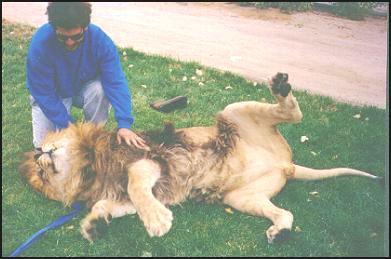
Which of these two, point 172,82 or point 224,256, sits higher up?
point 172,82

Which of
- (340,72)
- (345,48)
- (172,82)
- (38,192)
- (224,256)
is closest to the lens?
(224,256)

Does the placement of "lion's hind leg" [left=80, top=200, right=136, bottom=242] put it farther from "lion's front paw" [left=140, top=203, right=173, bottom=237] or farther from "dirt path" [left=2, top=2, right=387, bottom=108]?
"dirt path" [left=2, top=2, right=387, bottom=108]

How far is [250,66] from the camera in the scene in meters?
7.59

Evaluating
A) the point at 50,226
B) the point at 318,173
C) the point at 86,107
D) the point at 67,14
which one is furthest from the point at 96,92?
the point at 318,173

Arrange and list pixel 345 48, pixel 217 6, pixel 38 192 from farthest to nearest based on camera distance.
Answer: pixel 217 6
pixel 345 48
pixel 38 192

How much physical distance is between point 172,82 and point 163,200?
9.94 ft

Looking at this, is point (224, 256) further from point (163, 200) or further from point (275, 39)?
point (275, 39)

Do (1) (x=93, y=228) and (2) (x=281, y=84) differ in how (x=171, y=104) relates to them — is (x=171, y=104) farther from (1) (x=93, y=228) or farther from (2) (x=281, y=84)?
(1) (x=93, y=228)

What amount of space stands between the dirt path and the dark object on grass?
1.41m

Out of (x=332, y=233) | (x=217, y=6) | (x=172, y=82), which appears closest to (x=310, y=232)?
(x=332, y=233)

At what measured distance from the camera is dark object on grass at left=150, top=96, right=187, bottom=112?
6.11 m

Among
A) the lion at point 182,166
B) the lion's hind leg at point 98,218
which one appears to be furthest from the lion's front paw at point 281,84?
the lion's hind leg at point 98,218

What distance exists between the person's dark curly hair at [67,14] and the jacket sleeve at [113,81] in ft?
1.83

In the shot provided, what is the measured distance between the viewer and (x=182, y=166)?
4.22m
